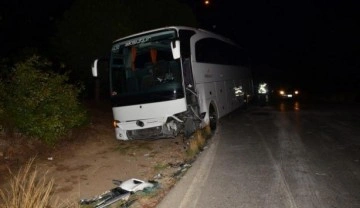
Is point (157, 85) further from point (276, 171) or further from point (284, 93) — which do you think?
point (284, 93)

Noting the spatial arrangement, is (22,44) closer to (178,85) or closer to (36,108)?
(36,108)

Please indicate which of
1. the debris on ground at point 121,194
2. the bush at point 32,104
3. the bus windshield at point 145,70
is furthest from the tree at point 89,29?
the debris on ground at point 121,194

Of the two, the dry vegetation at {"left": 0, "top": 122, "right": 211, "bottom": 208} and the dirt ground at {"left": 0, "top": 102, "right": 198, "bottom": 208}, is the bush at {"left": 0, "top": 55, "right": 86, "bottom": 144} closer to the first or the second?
the dirt ground at {"left": 0, "top": 102, "right": 198, "bottom": 208}

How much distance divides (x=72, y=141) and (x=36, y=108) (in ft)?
5.56

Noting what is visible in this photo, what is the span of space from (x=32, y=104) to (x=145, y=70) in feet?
10.2

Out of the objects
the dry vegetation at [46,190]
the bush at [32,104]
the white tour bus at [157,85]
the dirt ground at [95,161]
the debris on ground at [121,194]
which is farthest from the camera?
the white tour bus at [157,85]

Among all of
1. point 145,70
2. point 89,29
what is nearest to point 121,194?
point 145,70

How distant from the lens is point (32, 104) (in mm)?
9000

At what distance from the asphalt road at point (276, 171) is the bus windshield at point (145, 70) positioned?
2.02 m

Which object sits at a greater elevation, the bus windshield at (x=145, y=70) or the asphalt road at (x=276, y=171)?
the bus windshield at (x=145, y=70)

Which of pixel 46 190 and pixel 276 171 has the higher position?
pixel 46 190

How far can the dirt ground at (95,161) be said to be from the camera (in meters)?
6.62

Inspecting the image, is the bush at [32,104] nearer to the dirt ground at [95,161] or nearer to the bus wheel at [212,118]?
the dirt ground at [95,161]

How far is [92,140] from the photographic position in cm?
1098
